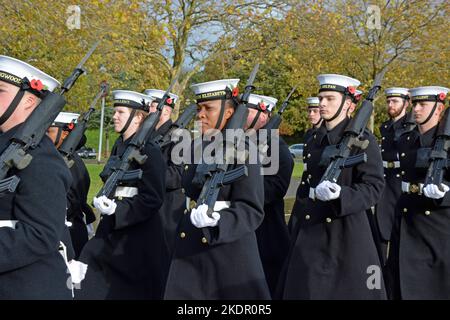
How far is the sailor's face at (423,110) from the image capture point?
6832 mm

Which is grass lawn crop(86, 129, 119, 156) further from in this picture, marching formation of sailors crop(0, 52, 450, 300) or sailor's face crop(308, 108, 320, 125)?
marching formation of sailors crop(0, 52, 450, 300)

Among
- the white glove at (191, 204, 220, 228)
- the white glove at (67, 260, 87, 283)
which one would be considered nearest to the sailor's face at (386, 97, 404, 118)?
the white glove at (67, 260, 87, 283)

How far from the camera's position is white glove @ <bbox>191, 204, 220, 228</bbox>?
4215mm

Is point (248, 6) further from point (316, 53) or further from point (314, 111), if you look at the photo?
point (314, 111)

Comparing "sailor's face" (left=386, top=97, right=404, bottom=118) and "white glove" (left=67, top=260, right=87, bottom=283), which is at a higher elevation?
"sailor's face" (left=386, top=97, right=404, bottom=118)

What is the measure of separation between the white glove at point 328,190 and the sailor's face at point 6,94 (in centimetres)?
243

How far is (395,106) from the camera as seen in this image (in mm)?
10367

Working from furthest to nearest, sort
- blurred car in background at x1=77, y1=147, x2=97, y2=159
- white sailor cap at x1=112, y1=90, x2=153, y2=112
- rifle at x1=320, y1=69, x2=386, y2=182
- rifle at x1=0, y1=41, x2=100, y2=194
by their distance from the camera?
blurred car in background at x1=77, y1=147, x2=97, y2=159
white sailor cap at x1=112, y1=90, x2=153, y2=112
rifle at x1=320, y1=69, x2=386, y2=182
rifle at x1=0, y1=41, x2=100, y2=194

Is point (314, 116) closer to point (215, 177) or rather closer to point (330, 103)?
point (330, 103)

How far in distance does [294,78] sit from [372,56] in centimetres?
219

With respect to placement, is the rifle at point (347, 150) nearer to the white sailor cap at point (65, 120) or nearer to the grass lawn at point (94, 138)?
the white sailor cap at point (65, 120)

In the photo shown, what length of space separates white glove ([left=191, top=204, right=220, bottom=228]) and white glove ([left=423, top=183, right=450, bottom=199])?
2.31 metres

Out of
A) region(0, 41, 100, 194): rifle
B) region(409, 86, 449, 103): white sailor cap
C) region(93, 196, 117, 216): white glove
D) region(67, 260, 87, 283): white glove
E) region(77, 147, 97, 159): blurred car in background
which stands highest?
region(409, 86, 449, 103): white sailor cap

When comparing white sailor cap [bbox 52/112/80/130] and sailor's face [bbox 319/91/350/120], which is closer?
sailor's face [bbox 319/91/350/120]
